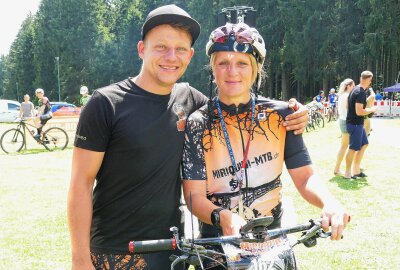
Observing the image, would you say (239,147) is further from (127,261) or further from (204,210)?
(127,261)

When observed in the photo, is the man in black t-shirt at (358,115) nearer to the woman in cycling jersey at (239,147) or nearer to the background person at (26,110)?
the woman in cycling jersey at (239,147)

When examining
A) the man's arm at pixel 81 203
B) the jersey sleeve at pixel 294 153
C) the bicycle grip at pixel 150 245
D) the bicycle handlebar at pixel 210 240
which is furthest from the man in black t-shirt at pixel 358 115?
the bicycle grip at pixel 150 245

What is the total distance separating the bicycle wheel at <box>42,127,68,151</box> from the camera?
16297 mm

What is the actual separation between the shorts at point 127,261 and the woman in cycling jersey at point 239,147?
1.10ft

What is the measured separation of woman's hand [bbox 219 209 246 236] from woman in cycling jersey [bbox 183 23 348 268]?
23 cm

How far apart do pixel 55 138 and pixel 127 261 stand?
14791 millimetres

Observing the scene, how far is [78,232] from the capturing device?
2467mm

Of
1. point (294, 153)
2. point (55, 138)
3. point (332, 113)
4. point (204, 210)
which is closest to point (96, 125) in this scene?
point (204, 210)

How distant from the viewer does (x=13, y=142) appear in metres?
15.8

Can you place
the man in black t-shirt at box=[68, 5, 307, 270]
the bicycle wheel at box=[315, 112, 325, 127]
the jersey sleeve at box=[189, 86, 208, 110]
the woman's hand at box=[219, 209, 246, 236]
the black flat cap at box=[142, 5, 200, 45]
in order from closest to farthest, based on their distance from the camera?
the woman's hand at box=[219, 209, 246, 236], the man in black t-shirt at box=[68, 5, 307, 270], the black flat cap at box=[142, 5, 200, 45], the jersey sleeve at box=[189, 86, 208, 110], the bicycle wheel at box=[315, 112, 325, 127]

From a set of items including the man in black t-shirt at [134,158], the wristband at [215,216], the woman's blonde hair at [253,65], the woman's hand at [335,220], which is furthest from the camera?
the woman's blonde hair at [253,65]

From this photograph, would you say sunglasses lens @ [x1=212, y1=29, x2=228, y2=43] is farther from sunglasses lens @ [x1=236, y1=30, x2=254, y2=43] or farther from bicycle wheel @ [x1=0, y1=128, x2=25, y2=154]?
bicycle wheel @ [x1=0, y1=128, x2=25, y2=154]

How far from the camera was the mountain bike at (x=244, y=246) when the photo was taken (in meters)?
1.87

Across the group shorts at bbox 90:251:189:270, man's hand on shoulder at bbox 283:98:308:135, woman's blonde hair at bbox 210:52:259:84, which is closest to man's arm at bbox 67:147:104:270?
shorts at bbox 90:251:189:270
